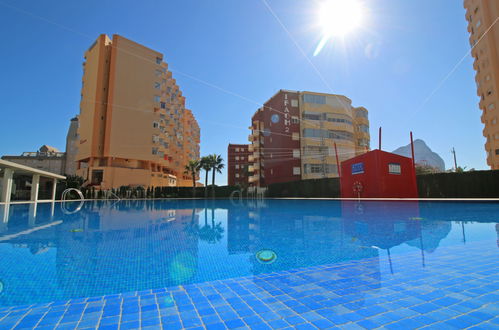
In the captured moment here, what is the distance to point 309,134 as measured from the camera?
1731 inches

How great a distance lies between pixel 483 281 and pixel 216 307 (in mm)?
3031

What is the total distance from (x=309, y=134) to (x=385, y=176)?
75.5 ft

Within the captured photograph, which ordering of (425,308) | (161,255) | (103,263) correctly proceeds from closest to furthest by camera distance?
(425,308)
(103,263)
(161,255)

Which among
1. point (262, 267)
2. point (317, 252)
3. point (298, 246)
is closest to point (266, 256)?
point (262, 267)

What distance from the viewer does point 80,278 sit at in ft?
12.6

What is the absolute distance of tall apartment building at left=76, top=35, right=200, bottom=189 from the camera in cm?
4106

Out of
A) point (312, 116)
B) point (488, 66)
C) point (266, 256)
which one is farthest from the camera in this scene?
point (312, 116)

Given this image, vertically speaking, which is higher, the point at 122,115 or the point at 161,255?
the point at 122,115

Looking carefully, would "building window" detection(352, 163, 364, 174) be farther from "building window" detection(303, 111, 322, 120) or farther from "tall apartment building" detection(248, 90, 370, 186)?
"building window" detection(303, 111, 322, 120)

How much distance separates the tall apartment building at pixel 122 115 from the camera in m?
41.1

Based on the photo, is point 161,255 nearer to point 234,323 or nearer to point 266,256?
point 266,256

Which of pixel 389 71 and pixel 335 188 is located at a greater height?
pixel 389 71

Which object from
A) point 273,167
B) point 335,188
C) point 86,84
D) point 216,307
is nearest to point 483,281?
point 216,307

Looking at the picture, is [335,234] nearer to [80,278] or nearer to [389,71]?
[80,278]
